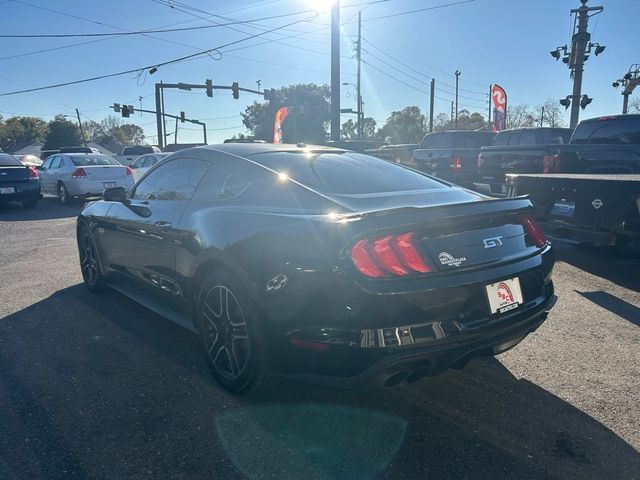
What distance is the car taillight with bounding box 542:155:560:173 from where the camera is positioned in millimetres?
8086

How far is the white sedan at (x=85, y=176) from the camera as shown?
13070 millimetres

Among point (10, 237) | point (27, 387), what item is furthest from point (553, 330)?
point (10, 237)

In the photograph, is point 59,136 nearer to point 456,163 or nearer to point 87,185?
point 87,185

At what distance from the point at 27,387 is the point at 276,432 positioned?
5.61 ft

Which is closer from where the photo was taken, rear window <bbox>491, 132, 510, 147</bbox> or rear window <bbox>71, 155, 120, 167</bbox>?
rear window <bbox>491, 132, 510, 147</bbox>

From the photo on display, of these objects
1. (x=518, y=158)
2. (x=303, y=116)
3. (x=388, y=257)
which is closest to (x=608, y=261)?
(x=518, y=158)

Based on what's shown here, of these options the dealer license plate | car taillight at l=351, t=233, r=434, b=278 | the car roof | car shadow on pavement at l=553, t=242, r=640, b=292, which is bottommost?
car shadow on pavement at l=553, t=242, r=640, b=292

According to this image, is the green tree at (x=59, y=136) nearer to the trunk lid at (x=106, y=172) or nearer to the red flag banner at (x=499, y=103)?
the red flag banner at (x=499, y=103)

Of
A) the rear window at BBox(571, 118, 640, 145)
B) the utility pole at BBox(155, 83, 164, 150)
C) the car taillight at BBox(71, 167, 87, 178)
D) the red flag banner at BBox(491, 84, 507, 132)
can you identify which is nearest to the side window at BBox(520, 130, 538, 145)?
the rear window at BBox(571, 118, 640, 145)

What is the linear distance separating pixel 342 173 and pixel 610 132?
679cm

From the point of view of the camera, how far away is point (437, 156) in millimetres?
13219

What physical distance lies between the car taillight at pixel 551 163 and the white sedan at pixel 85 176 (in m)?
10.1

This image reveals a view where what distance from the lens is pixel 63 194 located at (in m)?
13.6

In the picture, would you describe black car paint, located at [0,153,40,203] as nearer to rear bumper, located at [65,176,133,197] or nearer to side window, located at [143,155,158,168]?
rear bumper, located at [65,176,133,197]
